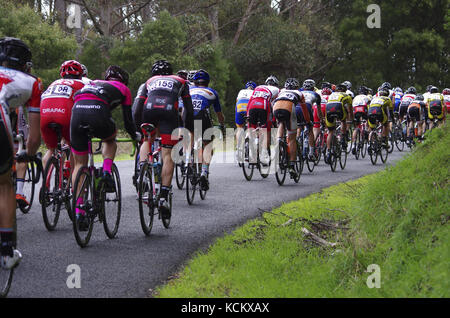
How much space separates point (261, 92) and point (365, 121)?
22.6ft

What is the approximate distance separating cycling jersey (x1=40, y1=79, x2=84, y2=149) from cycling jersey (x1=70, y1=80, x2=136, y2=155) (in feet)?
1.69

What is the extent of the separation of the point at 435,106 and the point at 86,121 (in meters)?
17.8

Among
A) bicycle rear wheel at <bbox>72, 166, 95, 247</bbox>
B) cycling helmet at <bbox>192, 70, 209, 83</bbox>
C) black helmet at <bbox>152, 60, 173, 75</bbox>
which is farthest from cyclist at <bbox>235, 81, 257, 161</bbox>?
bicycle rear wheel at <bbox>72, 166, 95, 247</bbox>

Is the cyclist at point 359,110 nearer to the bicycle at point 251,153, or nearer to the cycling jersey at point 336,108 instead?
the cycling jersey at point 336,108

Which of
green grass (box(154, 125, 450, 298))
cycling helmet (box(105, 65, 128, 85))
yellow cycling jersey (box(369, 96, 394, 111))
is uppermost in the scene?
cycling helmet (box(105, 65, 128, 85))

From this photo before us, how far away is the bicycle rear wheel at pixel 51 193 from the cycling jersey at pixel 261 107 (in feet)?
20.1

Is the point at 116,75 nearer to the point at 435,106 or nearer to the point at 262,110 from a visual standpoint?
the point at 262,110

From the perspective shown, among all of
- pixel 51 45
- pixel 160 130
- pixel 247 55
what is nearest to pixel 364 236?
pixel 160 130

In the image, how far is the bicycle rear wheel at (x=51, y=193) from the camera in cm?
739

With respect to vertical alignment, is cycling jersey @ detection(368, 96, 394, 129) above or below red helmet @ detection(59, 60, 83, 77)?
below

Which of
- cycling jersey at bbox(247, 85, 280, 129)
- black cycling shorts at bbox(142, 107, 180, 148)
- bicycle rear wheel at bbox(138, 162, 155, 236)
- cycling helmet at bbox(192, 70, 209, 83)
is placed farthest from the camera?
cycling jersey at bbox(247, 85, 280, 129)

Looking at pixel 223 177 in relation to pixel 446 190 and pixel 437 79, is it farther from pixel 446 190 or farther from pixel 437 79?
pixel 437 79

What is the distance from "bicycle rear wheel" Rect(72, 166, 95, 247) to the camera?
6.36 meters

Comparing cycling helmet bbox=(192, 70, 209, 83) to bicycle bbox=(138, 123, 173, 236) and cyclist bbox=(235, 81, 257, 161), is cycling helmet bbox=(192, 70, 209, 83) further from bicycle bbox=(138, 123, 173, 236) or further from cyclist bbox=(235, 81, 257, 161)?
cyclist bbox=(235, 81, 257, 161)
